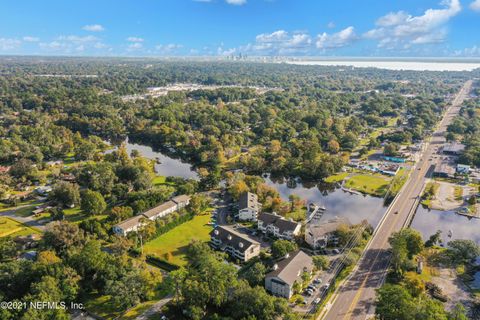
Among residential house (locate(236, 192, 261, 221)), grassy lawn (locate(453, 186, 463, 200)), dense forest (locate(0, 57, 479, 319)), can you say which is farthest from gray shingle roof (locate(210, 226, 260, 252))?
grassy lawn (locate(453, 186, 463, 200))

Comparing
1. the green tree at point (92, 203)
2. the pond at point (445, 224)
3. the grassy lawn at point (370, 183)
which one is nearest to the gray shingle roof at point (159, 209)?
the green tree at point (92, 203)

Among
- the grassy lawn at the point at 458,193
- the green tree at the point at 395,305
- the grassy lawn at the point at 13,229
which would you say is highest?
the green tree at the point at 395,305

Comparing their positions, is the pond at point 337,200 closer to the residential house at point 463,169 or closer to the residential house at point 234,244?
the residential house at point 234,244

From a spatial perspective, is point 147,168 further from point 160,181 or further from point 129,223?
point 129,223

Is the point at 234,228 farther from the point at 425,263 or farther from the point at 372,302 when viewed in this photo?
the point at 425,263

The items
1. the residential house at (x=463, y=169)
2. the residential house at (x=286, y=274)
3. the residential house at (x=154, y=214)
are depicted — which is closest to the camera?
the residential house at (x=286, y=274)

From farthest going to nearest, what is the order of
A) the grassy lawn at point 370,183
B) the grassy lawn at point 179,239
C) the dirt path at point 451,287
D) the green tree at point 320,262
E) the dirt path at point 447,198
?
1. the grassy lawn at point 370,183
2. the dirt path at point 447,198
3. the grassy lawn at point 179,239
4. the green tree at point 320,262
5. the dirt path at point 451,287

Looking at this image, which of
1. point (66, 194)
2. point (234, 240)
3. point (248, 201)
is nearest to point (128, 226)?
point (234, 240)

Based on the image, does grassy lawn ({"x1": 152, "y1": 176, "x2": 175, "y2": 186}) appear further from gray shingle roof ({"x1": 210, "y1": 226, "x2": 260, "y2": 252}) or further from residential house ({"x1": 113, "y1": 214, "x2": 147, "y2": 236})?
gray shingle roof ({"x1": 210, "y1": 226, "x2": 260, "y2": 252})
